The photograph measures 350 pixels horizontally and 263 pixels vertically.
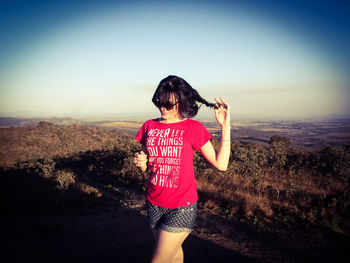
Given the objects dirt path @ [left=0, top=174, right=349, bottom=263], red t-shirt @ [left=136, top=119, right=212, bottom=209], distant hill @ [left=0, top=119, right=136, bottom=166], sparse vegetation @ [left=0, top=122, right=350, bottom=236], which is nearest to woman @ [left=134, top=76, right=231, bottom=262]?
red t-shirt @ [left=136, top=119, right=212, bottom=209]

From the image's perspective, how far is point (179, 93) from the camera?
5.50ft

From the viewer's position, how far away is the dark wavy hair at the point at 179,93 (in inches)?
66.3

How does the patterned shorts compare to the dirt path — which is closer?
the patterned shorts

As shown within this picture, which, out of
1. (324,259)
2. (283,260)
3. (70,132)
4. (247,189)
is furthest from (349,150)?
(70,132)

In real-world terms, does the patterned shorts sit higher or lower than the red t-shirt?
lower

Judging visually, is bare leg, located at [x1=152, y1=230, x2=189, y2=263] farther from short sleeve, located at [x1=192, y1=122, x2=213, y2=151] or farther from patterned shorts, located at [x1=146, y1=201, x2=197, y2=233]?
short sleeve, located at [x1=192, y1=122, x2=213, y2=151]

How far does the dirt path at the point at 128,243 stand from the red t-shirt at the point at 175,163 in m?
2.69

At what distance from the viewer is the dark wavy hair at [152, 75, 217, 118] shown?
5.53ft

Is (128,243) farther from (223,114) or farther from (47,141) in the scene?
(47,141)

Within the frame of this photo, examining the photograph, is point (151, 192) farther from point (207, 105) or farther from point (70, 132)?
point (70, 132)

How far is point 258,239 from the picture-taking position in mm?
4156

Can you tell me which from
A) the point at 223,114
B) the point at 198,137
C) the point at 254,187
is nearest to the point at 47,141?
the point at 254,187

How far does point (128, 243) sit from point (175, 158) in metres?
3.47

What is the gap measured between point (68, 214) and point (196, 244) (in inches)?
150
